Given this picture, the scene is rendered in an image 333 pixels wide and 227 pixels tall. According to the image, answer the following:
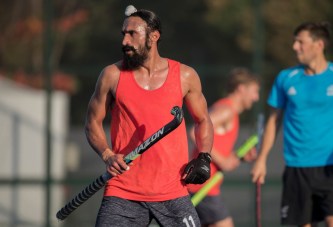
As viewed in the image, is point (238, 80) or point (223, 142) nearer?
point (223, 142)

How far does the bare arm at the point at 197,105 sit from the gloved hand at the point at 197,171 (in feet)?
0.69

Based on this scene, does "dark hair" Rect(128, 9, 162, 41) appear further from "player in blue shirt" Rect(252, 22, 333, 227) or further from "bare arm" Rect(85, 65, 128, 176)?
"player in blue shirt" Rect(252, 22, 333, 227)

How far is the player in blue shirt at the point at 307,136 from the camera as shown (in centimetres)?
852

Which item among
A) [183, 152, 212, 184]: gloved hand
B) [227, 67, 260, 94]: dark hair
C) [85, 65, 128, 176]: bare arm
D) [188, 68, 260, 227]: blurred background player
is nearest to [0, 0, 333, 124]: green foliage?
[227, 67, 260, 94]: dark hair

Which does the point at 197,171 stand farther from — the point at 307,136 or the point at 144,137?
the point at 307,136

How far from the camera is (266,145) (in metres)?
8.62

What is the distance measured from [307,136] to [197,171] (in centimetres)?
216

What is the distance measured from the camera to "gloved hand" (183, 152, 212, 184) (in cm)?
659

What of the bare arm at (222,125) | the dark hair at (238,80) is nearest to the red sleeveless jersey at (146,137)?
the bare arm at (222,125)

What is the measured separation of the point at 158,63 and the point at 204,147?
1.99 ft

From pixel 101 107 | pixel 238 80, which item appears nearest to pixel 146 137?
pixel 101 107

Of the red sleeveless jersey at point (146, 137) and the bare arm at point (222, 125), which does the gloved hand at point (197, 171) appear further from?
the bare arm at point (222, 125)

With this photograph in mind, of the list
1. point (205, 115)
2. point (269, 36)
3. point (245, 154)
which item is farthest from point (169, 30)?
point (205, 115)

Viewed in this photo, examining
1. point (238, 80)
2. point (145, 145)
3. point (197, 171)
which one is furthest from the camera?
point (238, 80)
